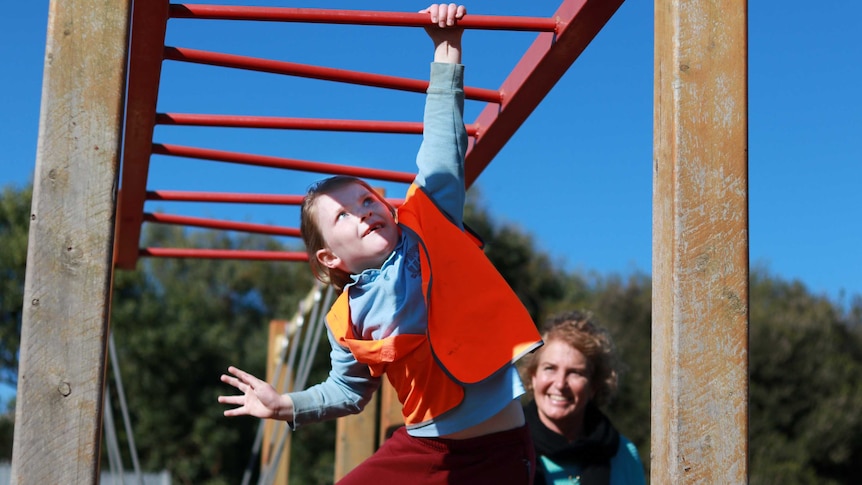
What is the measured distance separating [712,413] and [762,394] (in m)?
15.6

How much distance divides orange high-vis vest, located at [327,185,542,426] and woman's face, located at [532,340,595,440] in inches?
53.9

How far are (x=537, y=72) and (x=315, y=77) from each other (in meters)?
0.64

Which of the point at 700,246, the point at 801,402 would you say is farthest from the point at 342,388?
the point at 801,402

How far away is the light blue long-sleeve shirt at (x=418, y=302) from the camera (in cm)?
233

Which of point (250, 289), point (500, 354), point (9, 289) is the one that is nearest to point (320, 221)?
point (500, 354)

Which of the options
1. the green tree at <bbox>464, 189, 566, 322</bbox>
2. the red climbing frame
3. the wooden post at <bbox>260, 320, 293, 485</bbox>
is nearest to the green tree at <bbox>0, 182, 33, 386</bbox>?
the green tree at <bbox>464, 189, 566, 322</bbox>

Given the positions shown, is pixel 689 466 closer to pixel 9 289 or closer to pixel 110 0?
pixel 110 0

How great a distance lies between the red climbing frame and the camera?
2.42 metres

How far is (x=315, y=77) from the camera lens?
2803mm

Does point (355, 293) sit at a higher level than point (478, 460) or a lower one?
higher

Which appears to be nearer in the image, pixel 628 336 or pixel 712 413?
pixel 712 413

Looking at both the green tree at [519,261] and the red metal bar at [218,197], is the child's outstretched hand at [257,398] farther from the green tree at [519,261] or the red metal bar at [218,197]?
the green tree at [519,261]

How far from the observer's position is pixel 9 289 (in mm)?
17219

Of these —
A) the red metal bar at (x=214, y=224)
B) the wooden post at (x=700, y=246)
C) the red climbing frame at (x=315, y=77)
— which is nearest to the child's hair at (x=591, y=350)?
the red climbing frame at (x=315, y=77)
